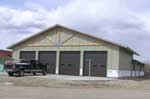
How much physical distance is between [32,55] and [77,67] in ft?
26.1

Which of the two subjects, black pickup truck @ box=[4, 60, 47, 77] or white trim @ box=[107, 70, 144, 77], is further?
white trim @ box=[107, 70, 144, 77]

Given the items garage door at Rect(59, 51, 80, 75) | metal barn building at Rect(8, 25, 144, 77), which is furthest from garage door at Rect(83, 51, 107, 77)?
garage door at Rect(59, 51, 80, 75)

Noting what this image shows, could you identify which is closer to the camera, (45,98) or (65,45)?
(45,98)

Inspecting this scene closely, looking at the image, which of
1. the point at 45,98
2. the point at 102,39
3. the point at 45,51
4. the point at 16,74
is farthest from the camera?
the point at 45,51

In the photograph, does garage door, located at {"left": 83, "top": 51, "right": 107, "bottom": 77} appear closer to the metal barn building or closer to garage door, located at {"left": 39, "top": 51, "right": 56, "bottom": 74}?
the metal barn building

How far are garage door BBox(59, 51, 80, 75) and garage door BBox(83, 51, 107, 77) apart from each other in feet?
4.04

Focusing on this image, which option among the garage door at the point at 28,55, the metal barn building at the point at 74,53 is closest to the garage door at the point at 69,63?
the metal barn building at the point at 74,53

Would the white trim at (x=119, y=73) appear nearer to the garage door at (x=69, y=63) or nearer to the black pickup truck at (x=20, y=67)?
the garage door at (x=69, y=63)

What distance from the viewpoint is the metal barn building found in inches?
2052

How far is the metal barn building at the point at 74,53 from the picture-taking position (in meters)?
52.1

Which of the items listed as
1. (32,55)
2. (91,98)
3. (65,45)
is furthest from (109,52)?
(91,98)

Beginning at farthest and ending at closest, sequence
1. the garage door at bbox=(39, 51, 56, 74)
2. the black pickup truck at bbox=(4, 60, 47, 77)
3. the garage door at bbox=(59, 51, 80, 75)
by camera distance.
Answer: the garage door at bbox=(39, 51, 56, 74), the garage door at bbox=(59, 51, 80, 75), the black pickup truck at bbox=(4, 60, 47, 77)

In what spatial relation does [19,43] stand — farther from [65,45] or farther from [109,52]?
[109,52]

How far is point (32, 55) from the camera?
58.0 meters
